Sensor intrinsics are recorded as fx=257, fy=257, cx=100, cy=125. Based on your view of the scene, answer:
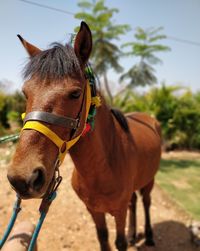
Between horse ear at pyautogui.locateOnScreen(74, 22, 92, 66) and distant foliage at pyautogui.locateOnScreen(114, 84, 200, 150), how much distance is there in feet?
30.3

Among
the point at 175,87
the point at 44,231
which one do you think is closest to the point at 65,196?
the point at 44,231

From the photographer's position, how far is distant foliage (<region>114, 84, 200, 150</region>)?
11.1 metres

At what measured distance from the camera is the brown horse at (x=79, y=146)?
4.66 feet

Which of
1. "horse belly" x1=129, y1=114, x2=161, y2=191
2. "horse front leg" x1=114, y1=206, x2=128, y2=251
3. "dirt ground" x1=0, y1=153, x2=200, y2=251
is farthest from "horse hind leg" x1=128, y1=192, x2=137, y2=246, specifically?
"horse front leg" x1=114, y1=206, x2=128, y2=251

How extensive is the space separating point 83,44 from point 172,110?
998 cm

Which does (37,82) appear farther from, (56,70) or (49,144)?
(49,144)

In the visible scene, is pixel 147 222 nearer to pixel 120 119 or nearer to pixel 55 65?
pixel 120 119

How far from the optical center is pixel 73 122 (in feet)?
5.40

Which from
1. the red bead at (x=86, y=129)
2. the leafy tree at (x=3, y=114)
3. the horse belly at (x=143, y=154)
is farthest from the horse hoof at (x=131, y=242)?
the leafy tree at (x=3, y=114)

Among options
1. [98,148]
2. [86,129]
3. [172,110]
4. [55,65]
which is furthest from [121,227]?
[172,110]

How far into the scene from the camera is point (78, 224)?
4.28 metres

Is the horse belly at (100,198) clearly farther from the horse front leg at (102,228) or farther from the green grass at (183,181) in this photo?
the green grass at (183,181)

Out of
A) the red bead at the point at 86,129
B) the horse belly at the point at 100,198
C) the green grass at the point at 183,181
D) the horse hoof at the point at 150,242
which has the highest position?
the red bead at the point at 86,129

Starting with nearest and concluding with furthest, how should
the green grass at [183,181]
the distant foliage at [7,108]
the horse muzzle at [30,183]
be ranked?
the horse muzzle at [30,183], the green grass at [183,181], the distant foliage at [7,108]
